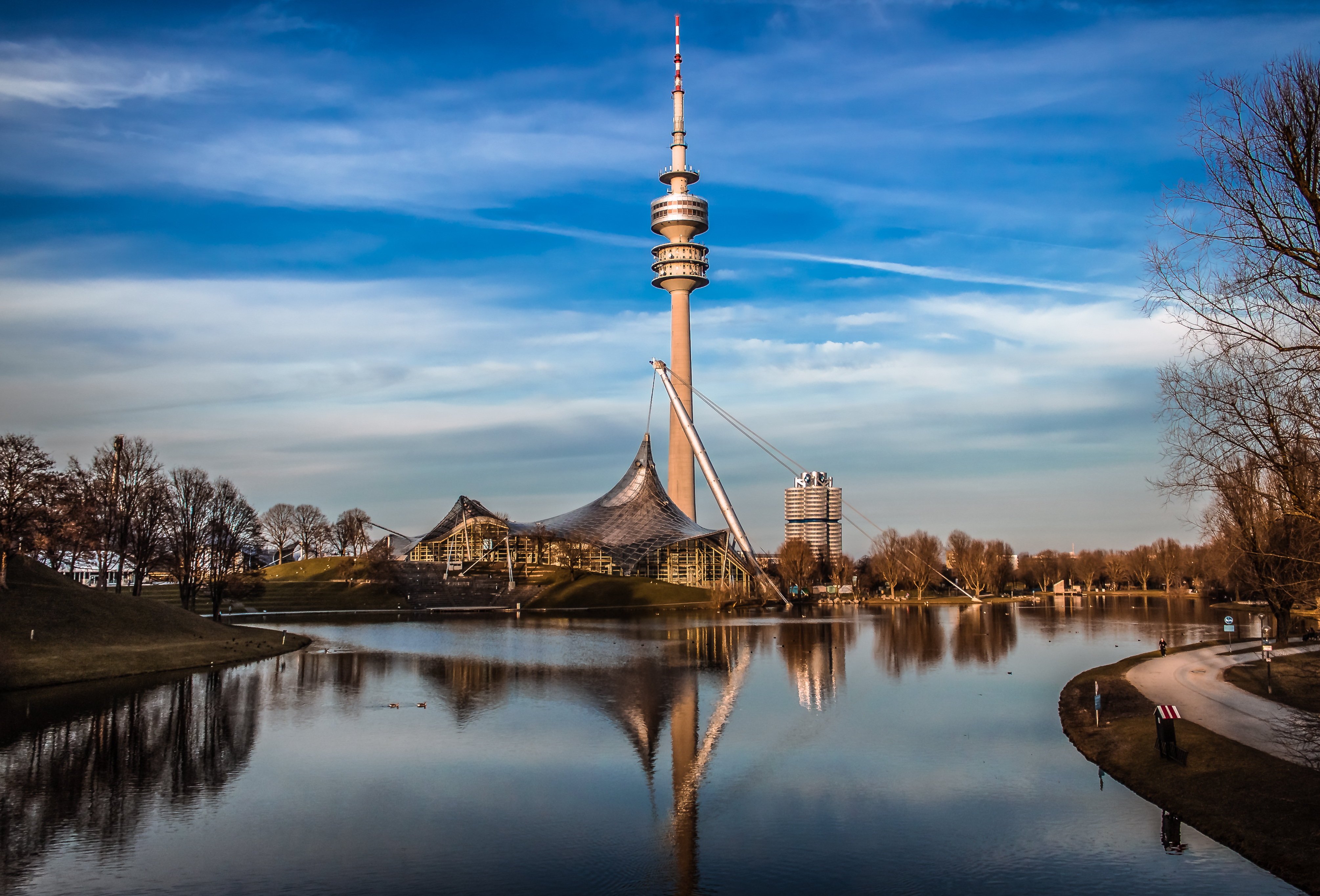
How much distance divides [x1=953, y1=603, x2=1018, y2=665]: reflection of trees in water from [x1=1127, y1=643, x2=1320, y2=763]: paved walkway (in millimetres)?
7191

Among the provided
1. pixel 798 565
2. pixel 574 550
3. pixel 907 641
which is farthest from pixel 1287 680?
pixel 798 565

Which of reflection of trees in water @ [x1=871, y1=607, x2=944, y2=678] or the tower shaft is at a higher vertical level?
the tower shaft

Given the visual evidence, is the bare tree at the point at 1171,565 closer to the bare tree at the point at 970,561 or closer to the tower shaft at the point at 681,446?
the bare tree at the point at 970,561

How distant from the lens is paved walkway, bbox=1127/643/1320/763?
62.4 ft

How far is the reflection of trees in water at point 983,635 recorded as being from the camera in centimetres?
4016

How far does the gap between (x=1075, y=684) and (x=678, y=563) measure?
226 ft

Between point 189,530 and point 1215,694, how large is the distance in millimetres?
46318

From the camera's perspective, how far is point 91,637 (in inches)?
1318

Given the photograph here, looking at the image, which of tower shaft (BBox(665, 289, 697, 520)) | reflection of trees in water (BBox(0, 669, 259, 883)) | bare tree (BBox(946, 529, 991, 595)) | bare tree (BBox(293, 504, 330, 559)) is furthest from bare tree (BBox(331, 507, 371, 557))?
reflection of trees in water (BBox(0, 669, 259, 883))

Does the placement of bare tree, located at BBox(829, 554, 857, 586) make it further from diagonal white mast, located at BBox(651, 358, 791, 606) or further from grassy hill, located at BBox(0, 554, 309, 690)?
grassy hill, located at BBox(0, 554, 309, 690)

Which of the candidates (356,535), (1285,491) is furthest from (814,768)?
(356,535)

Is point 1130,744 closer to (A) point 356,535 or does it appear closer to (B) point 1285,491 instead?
(B) point 1285,491

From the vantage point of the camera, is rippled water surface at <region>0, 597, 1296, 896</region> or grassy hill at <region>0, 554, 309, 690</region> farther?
grassy hill at <region>0, 554, 309, 690</region>

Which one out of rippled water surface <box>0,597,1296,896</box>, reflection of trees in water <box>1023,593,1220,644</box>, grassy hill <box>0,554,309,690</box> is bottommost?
rippled water surface <box>0,597,1296,896</box>
